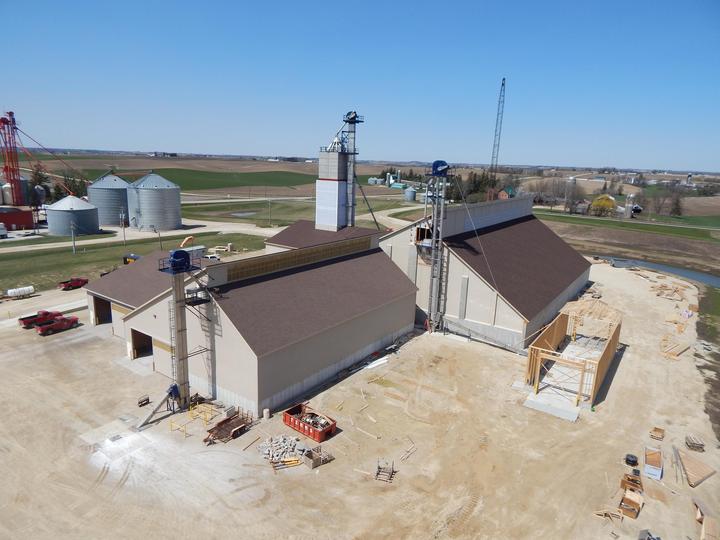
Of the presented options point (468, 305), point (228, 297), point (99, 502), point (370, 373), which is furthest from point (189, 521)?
point (468, 305)

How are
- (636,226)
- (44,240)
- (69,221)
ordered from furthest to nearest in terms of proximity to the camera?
(636,226) → (69,221) → (44,240)

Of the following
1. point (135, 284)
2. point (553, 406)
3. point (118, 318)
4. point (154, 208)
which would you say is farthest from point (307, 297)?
point (154, 208)

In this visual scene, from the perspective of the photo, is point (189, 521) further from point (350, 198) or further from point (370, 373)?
point (350, 198)

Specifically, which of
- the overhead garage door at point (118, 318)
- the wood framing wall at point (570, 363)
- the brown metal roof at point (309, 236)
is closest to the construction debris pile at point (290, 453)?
the wood framing wall at point (570, 363)

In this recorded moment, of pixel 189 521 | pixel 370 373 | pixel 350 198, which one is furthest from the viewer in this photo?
pixel 350 198

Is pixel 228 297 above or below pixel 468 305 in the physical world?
above

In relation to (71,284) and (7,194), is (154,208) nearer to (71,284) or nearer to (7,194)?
(71,284)
